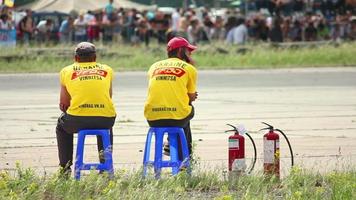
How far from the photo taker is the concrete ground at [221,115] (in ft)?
43.5

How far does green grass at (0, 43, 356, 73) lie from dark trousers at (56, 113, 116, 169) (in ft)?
65.4

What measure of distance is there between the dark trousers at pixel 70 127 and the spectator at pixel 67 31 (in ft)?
83.6

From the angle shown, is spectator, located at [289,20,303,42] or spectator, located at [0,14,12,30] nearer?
spectator, located at [0,14,12,30]

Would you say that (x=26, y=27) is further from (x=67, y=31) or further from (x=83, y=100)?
(x=83, y=100)

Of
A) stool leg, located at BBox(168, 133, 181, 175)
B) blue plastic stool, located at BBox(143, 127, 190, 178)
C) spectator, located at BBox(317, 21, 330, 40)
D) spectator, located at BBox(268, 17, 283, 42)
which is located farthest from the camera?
spectator, located at BBox(317, 21, 330, 40)

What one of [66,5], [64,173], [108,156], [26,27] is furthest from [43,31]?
[64,173]

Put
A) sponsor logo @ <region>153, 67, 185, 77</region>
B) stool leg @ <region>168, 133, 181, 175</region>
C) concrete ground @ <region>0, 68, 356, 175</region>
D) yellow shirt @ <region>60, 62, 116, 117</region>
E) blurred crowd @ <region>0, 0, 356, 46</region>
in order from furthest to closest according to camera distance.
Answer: blurred crowd @ <region>0, 0, 356, 46</region> < concrete ground @ <region>0, 68, 356, 175</region> < sponsor logo @ <region>153, 67, 185, 77</region> < stool leg @ <region>168, 133, 181, 175</region> < yellow shirt @ <region>60, 62, 116, 117</region>

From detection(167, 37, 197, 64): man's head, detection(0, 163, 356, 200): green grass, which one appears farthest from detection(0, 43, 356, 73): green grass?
detection(0, 163, 356, 200): green grass


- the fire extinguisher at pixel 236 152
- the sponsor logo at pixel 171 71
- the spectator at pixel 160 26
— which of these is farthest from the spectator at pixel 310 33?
the fire extinguisher at pixel 236 152

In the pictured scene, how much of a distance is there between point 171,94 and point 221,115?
24.2 ft

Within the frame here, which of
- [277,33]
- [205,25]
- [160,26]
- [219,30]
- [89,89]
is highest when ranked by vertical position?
[89,89]

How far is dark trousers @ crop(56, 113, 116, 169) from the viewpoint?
428 inches

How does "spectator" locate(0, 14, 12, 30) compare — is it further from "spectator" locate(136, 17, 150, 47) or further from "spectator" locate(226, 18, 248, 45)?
"spectator" locate(226, 18, 248, 45)

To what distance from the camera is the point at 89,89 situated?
36.1 ft
